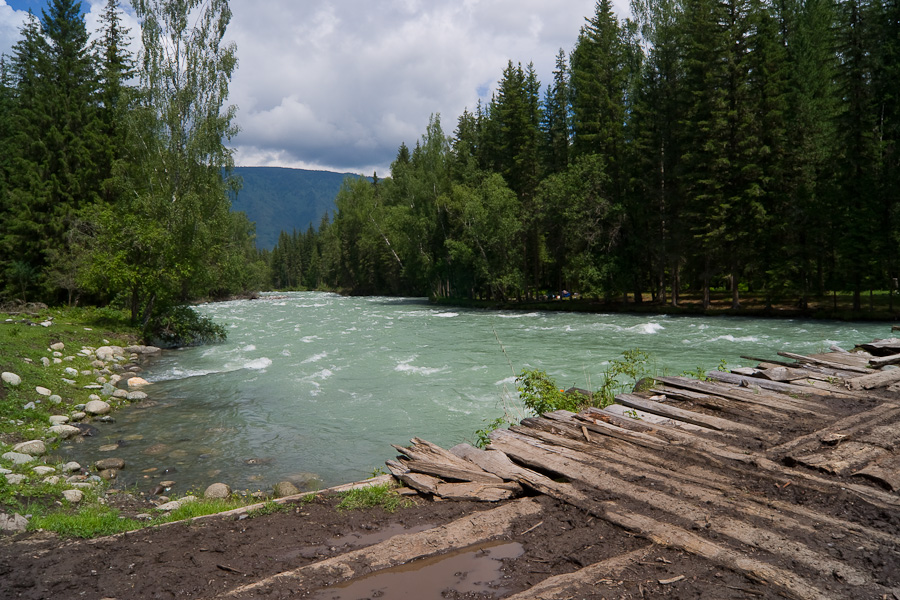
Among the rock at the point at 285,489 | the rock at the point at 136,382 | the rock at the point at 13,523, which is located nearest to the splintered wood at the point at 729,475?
the rock at the point at 285,489

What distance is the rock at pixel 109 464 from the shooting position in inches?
325

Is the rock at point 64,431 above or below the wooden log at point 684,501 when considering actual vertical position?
below

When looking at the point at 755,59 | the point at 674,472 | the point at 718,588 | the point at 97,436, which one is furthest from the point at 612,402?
the point at 755,59

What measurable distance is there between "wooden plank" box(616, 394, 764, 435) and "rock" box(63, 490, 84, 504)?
263 inches

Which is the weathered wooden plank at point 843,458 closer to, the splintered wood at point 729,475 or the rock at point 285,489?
the splintered wood at point 729,475

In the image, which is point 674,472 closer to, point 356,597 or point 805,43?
point 356,597

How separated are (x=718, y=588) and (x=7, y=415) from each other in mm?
11165

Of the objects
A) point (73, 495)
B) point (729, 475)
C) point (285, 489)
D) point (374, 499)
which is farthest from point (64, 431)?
point (729, 475)

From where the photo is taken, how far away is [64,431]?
9.52m

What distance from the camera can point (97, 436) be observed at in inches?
391

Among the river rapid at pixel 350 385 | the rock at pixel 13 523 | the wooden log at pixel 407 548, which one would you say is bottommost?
the river rapid at pixel 350 385

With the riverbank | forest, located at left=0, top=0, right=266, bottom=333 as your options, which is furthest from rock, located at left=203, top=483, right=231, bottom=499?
the riverbank

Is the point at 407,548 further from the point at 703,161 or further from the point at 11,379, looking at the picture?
the point at 703,161

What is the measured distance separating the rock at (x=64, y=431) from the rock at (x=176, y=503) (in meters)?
4.29
